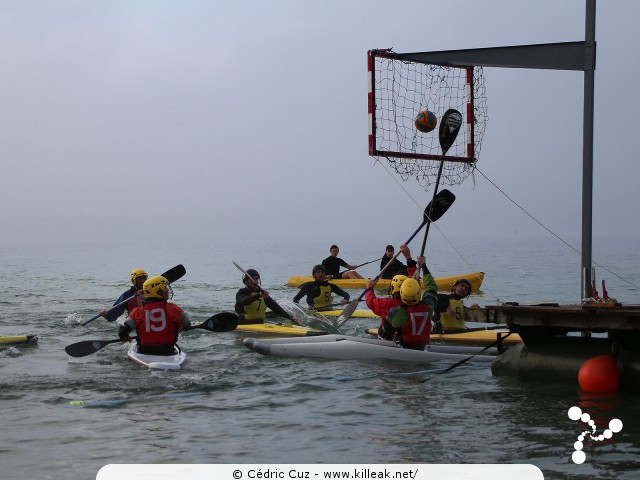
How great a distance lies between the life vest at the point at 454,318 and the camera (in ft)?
45.3

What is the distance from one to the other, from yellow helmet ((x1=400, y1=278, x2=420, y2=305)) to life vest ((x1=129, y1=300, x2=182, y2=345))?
9.60 ft

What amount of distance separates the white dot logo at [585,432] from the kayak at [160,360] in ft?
16.5

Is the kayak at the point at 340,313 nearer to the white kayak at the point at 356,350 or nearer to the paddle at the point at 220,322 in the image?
the white kayak at the point at 356,350

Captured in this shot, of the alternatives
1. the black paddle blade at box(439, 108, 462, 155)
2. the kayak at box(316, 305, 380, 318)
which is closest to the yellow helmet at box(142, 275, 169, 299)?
the black paddle blade at box(439, 108, 462, 155)

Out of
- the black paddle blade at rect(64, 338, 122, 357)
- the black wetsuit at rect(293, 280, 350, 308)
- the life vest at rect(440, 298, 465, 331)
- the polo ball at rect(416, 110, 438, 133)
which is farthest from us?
the black wetsuit at rect(293, 280, 350, 308)

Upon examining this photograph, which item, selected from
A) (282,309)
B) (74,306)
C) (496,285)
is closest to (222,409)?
(282,309)

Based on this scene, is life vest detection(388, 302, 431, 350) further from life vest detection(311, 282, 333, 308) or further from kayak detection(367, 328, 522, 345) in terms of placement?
life vest detection(311, 282, 333, 308)

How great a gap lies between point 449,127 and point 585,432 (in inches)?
249

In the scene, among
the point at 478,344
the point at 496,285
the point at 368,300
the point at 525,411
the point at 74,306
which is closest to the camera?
the point at 525,411

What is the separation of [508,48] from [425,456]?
5.44 meters

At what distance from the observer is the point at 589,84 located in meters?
10.6

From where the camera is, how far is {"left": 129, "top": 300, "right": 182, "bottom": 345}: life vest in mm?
11266

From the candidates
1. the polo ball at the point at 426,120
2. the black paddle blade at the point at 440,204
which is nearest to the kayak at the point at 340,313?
the black paddle blade at the point at 440,204

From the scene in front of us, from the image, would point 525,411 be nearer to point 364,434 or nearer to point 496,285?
point 364,434
